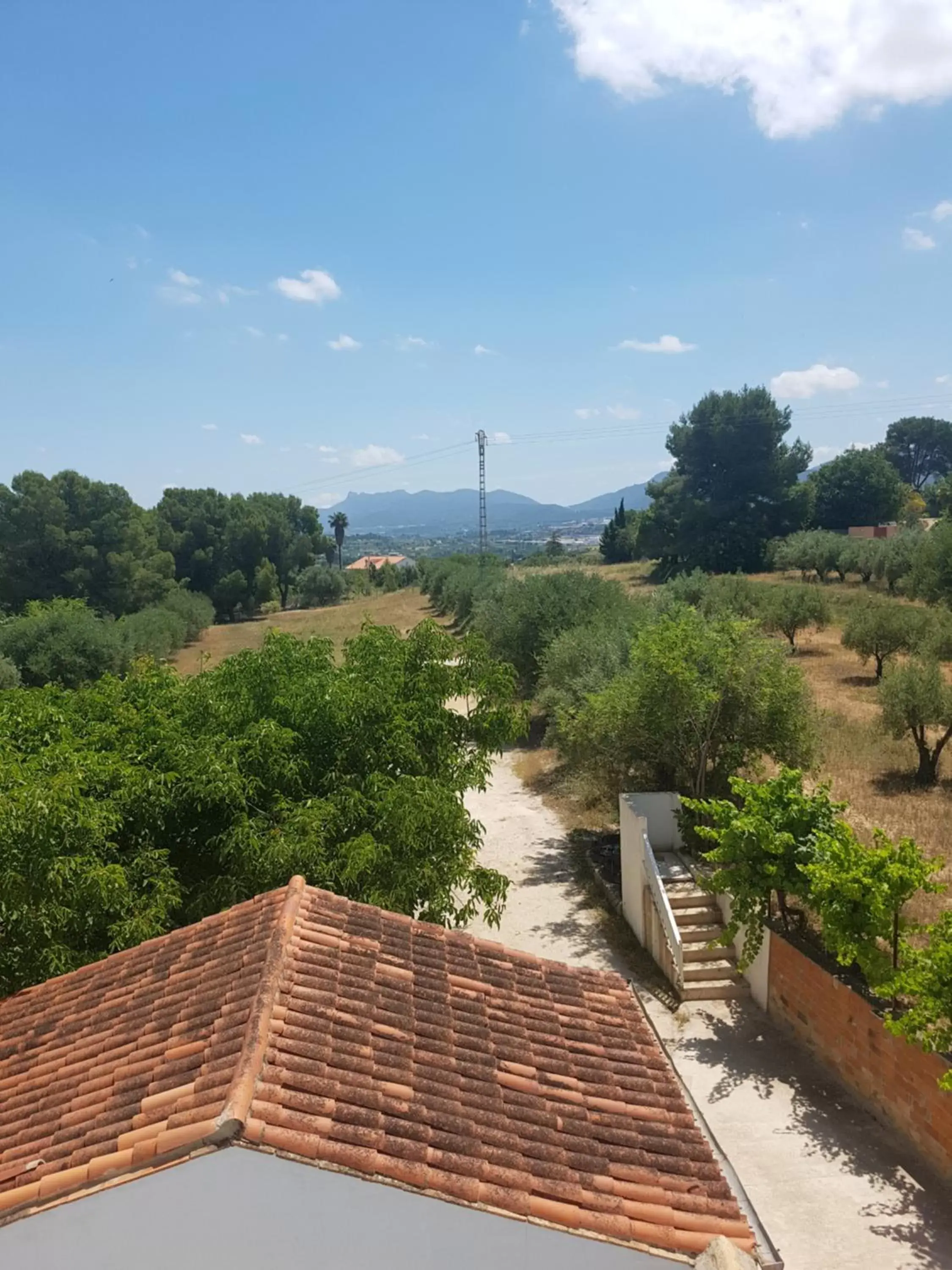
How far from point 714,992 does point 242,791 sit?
7472 millimetres

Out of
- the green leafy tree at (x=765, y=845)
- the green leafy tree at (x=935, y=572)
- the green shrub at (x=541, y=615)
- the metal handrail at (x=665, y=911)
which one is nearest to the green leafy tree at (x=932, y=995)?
the green leafy tree at (x=765, y=845)

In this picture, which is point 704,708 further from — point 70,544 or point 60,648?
point 70,544

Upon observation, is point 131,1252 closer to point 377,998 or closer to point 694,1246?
point 377,998

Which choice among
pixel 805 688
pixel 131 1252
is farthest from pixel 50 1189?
pixel 805 688

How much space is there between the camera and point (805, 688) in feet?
51.5

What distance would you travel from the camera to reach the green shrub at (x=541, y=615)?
87.7 ft

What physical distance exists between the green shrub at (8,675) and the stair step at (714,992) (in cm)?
3065

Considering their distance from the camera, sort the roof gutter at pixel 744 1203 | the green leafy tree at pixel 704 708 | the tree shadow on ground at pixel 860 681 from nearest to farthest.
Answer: the roof gutter at pixel 744 1203, the green leafy tree at pixel 704 708, the tree shadow on ground at pixel 860 681

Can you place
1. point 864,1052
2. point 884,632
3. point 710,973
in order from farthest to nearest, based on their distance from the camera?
point 884,632, point 710,973, point 864,1052

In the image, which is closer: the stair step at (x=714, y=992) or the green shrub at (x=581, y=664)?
the stair step at (x=714, y=992)

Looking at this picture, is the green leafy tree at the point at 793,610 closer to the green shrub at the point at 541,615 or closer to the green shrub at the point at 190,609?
the green shrub at the point at 541,615

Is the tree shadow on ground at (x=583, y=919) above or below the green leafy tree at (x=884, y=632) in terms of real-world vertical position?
below

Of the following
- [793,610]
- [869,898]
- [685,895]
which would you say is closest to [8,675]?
[685,895]

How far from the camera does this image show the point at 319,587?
2985 inches
